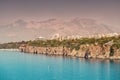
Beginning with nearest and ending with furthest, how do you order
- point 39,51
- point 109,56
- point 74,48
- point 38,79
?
point 38,79 < point 109,56 < point 74,48 < point 39,51

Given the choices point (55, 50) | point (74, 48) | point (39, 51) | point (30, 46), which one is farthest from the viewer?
point (30, 46)

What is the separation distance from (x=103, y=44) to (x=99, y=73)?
4031 centimetres

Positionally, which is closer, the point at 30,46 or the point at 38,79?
the point at 38,79

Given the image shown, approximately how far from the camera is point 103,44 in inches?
3976

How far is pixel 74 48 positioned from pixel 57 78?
56761mm

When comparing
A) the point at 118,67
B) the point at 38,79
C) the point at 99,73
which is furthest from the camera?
the point at 118,67

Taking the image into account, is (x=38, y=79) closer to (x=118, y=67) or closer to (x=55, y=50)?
(x=118, y=67)

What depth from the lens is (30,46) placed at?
15725cm

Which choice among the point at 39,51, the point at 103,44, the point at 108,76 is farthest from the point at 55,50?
the point at 108,76

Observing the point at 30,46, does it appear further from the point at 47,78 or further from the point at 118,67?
the point at 47,78

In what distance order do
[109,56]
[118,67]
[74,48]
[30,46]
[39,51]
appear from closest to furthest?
[118,67] < [109,56] < [74,48] < [39,51] < [30,46]

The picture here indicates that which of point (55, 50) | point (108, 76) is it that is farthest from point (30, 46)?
point (108, 76)

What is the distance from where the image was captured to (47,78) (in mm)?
56000

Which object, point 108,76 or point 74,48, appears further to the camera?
point 74,48
